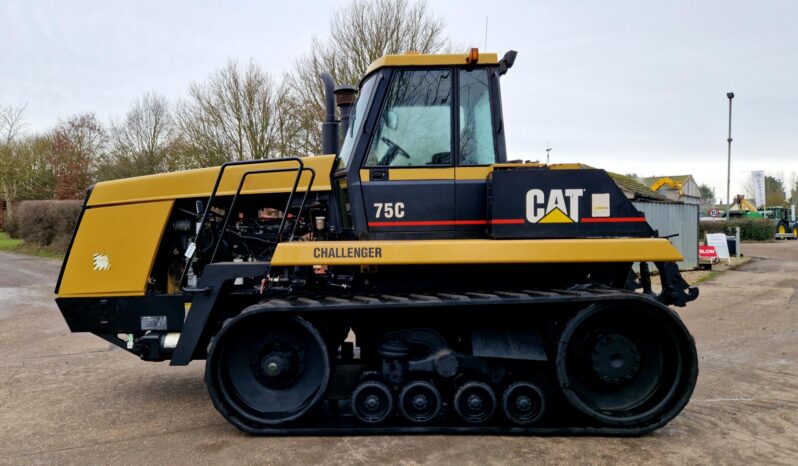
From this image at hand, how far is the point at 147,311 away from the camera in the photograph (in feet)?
16.5

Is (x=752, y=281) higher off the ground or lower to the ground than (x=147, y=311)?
lower

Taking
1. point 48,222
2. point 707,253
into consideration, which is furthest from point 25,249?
point 707,253

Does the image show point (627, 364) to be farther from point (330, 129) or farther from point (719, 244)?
point (719, 244)

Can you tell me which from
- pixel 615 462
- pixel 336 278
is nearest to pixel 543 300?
pixel 615 462

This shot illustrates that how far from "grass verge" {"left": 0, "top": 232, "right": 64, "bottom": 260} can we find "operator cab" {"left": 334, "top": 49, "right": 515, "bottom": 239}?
64.3ft

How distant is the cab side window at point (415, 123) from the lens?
4605 millimetres

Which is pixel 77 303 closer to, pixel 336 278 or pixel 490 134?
pixel 336 278

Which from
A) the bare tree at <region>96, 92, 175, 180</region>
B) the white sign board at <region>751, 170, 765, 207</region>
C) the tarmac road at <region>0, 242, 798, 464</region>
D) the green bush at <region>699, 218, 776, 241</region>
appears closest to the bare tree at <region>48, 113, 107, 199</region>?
the bare tree at <region>96, 92, 175, 180</region>

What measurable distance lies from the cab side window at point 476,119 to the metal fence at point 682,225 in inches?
523

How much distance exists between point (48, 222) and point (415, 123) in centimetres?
2229

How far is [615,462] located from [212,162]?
63.0 ft

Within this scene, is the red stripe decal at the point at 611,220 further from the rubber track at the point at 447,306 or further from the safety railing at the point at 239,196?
the safety railing at the point at 239,196

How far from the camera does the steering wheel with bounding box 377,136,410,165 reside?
181 inches

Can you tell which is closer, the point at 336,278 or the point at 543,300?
the point at 543,300
